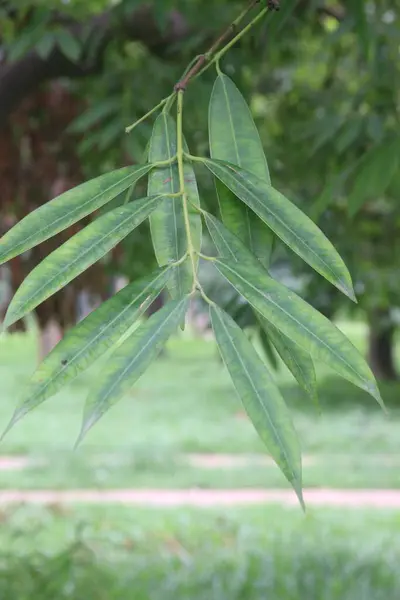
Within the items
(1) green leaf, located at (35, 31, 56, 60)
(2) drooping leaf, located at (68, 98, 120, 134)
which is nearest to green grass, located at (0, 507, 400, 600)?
(2) drooping leaf, located at (68, 98, 120, 134)

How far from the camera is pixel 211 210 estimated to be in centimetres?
203

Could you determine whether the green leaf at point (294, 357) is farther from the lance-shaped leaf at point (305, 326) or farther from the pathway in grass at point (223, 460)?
the pathway in grass at point (223, 460)

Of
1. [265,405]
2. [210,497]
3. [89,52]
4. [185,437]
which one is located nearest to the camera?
[265,405]

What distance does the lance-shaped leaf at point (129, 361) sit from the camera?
2.12 ft

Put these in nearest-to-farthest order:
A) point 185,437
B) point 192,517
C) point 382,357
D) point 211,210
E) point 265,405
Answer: point 265,405, point 211,210, point 192,517, point 185,437, point 382,357

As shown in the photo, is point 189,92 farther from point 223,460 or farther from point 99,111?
point 223,460

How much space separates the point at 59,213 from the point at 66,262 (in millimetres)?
63

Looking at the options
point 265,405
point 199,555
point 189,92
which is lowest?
point 199,555

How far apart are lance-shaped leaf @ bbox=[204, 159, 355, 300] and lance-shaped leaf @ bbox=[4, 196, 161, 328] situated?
105mm

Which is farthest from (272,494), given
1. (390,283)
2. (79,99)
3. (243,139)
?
(243,139)

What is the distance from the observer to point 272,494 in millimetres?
4977

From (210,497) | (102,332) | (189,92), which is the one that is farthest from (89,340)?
(210,497)

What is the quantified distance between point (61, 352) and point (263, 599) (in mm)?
2347

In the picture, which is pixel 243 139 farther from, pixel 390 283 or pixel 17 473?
pixel 17 473
